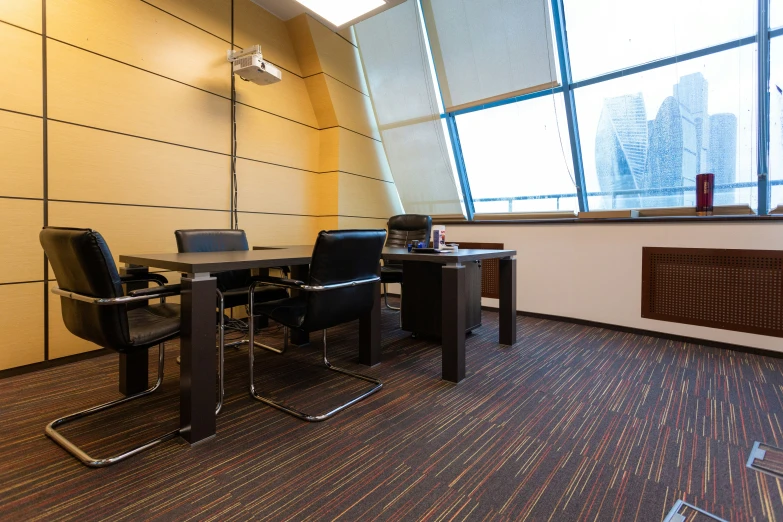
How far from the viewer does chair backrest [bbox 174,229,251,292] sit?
8.53 feet

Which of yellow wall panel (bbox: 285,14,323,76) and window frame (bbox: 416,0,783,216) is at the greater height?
yellow wall panel (bbox: 285,14,323,76)

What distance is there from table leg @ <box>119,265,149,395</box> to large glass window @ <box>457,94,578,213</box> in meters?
4.18

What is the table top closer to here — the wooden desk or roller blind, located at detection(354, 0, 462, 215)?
the wooden desk

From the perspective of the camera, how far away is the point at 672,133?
3.62 m

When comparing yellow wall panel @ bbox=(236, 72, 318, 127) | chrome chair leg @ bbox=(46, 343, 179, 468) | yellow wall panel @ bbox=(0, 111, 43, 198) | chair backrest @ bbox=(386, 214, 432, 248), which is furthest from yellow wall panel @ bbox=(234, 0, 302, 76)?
chrome chair leg @ bbox=(46, 343, 179, 468)

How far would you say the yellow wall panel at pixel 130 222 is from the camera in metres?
2.76

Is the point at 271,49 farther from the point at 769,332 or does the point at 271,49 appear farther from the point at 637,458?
the point at 769,332

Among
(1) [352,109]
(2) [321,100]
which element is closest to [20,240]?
(2) [321,100]

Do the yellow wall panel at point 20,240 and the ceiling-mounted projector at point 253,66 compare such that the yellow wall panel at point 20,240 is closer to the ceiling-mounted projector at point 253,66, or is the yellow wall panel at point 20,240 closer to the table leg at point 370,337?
the ceiling-mounted projector at point 253,66

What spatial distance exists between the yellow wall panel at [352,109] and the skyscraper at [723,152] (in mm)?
3807

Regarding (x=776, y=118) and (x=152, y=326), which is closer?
(x=152, y=326)

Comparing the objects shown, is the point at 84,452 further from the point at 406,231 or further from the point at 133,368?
the point at 406,231

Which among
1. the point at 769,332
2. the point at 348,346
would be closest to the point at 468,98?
the point at 348,346

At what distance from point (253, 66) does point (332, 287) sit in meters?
2.66
